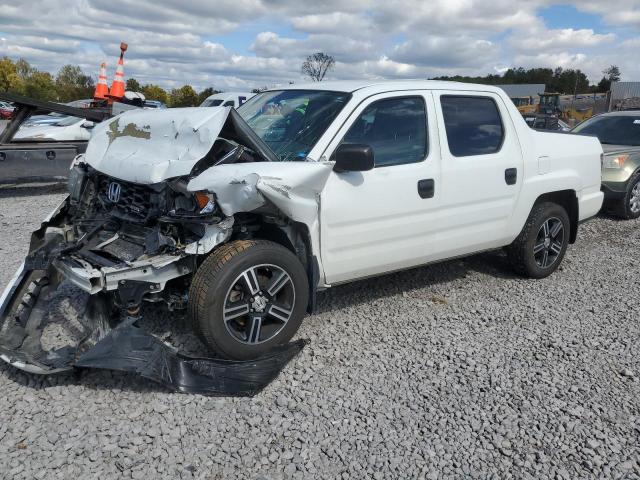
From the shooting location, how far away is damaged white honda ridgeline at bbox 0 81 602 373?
3.49 meters

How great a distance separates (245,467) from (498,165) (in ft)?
10.8

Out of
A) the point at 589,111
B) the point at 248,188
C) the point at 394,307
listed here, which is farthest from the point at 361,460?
the point at 589,111

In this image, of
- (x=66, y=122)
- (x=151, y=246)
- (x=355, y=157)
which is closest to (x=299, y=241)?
(x=355, y=157)

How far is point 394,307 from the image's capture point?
4797 millimetres

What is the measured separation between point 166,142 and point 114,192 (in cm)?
58

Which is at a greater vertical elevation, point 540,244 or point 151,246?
point 151,246

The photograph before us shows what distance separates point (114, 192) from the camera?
4.05 meters

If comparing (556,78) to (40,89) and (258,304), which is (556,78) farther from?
(258,304)

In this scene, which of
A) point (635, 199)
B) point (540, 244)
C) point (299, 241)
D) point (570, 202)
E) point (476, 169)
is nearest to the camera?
point (299, 241)

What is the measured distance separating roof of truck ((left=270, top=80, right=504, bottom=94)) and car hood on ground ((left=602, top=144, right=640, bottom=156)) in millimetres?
4761

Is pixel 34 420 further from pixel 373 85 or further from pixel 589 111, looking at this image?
pixel 589 111

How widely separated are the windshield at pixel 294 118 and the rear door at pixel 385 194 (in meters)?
0.19

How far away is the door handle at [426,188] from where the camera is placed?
4309mm

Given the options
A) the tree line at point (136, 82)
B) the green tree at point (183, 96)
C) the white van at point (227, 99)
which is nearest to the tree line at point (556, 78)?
the tree line at point (136, 82)
